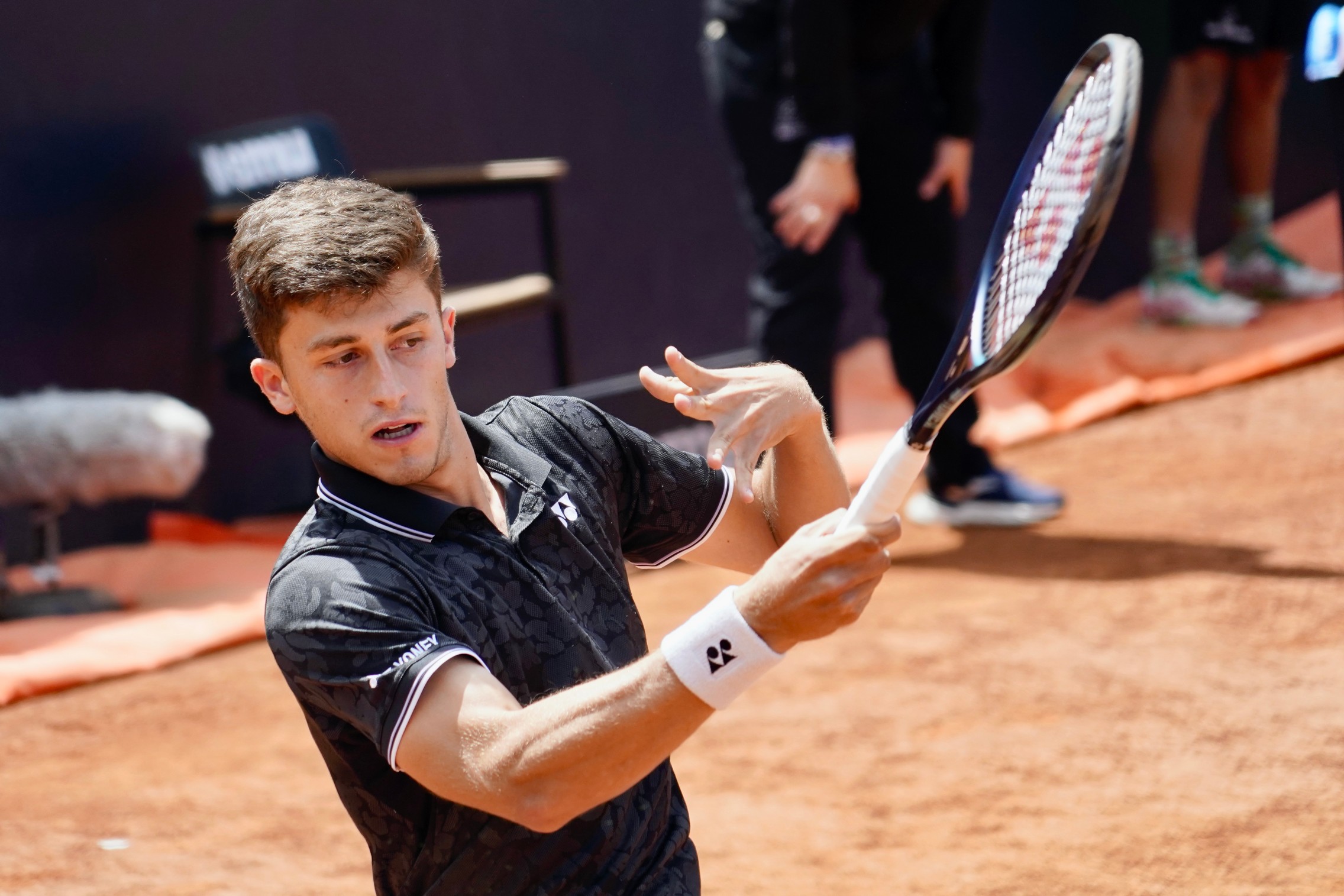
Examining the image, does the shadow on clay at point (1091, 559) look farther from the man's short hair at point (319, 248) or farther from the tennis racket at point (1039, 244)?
the man's short hair at point (319, 248)

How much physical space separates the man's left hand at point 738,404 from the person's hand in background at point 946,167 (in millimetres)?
2719

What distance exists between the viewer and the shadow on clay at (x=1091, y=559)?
3818 mm

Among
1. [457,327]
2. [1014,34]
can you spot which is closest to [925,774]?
[457,327]

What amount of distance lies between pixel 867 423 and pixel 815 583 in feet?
15.5

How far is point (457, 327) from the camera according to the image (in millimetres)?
4703

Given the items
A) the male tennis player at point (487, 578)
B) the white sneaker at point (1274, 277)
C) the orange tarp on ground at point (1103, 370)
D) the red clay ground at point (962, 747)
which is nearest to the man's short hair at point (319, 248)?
the male tennis player at point (487, 578)

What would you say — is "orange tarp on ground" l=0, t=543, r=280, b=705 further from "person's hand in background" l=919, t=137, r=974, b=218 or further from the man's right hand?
the man's right hand

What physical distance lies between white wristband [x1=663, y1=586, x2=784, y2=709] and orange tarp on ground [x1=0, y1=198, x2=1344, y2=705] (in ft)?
9.05

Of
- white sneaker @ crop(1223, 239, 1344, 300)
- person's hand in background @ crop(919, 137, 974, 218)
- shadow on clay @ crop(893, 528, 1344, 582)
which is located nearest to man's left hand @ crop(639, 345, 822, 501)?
shadow on clay @ crop(893, 528, 1344, 582)

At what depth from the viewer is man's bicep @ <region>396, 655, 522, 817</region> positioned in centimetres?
141

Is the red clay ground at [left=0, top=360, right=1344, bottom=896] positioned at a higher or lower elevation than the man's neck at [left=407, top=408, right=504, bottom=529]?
lower

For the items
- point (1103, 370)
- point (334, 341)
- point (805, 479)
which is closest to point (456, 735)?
point (334, 341)

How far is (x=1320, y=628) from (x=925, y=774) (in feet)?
3.55

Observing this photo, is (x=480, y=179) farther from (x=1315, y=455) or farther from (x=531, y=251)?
(x=1315, y=455)
